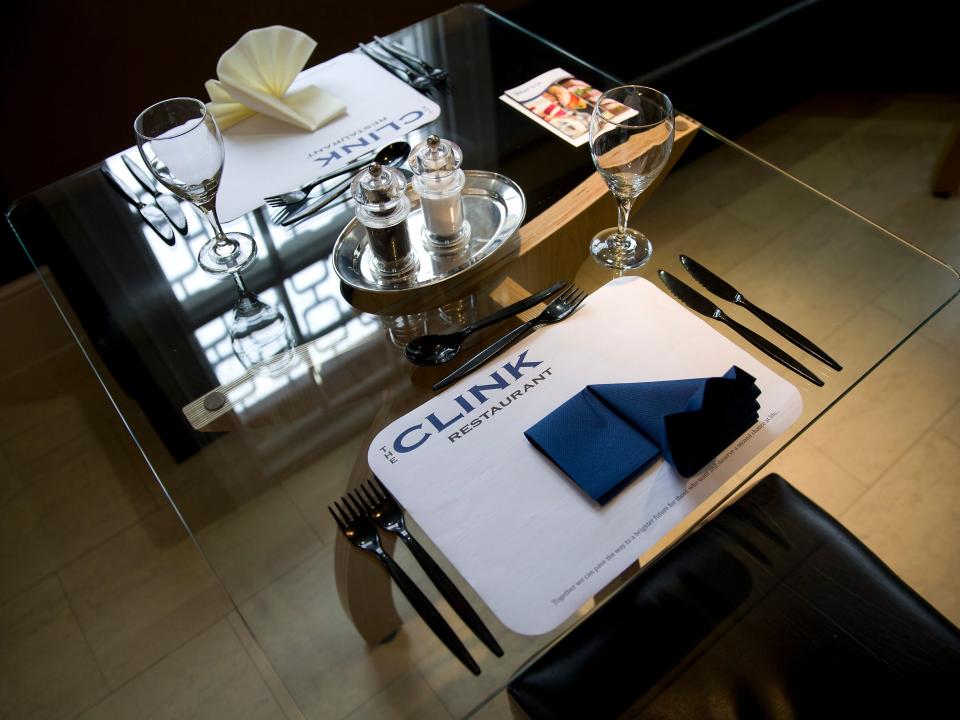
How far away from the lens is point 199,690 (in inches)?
63.4

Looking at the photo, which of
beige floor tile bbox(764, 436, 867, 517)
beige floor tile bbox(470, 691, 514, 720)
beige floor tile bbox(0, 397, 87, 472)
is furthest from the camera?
beige floor tile bbox(0, 397, 87, 472)

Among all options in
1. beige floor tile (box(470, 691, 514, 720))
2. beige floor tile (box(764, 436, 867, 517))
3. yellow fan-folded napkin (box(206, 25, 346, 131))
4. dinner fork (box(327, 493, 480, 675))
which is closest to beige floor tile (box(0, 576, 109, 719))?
beige floor tile (box(470, 691, 514, 720))

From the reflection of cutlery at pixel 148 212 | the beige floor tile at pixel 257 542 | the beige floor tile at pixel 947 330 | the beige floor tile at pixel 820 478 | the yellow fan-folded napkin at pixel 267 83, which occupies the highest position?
the yellow fan-folded napkin at pixel 267 83

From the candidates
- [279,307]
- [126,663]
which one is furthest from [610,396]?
[126,663]

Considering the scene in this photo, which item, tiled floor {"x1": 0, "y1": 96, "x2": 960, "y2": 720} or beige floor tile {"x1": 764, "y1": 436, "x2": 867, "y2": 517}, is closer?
tiled floor {"x1": 0, "y1": 96, "x2": 960, "y2": 720}

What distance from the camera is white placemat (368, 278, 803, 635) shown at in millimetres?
877

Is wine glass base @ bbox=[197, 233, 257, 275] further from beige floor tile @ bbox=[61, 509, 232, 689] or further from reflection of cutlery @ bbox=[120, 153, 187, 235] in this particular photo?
beige floor tile @ bbox=[61, 509, 232, 689]

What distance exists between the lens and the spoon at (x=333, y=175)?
1300mm

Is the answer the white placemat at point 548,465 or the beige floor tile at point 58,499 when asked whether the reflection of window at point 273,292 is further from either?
the beige floor tile at point 58,499

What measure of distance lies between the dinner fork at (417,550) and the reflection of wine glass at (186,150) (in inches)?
19.3

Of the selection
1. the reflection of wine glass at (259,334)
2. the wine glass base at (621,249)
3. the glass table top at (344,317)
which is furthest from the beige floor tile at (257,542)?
the wine glass base at (621,249)

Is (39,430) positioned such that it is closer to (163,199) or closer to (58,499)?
(58,499)

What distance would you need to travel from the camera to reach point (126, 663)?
Answer: 1.65 m

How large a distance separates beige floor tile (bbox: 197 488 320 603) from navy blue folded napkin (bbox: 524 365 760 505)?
0.31 m
